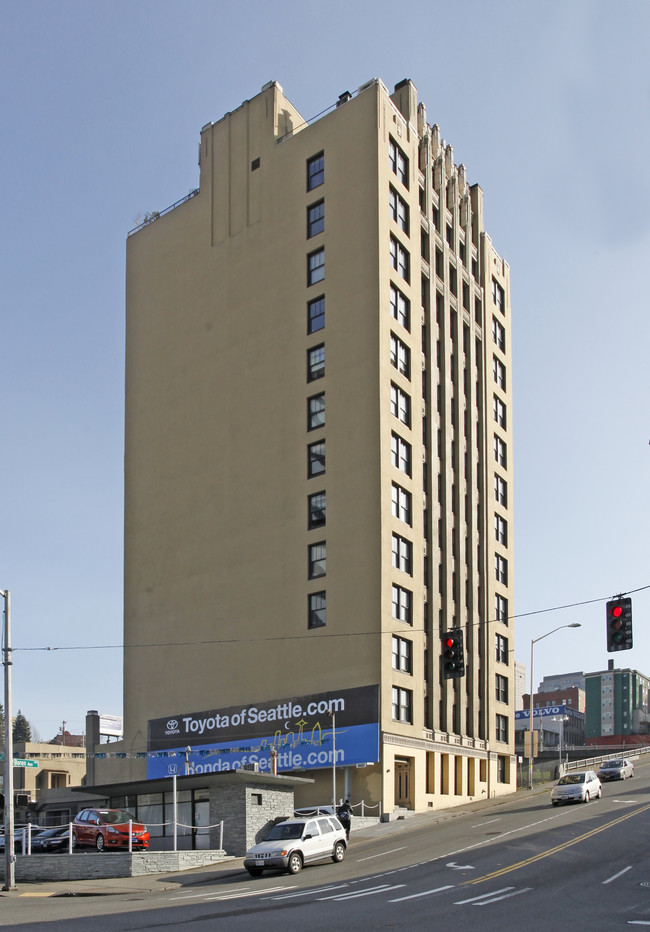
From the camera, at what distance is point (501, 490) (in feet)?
259

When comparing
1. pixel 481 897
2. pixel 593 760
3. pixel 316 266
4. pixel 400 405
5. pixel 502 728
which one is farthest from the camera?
pixel 593 760

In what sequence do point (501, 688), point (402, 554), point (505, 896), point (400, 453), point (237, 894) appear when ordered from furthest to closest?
point (501, 688) < point (400, 453) < point (402, 554) < point (237, 894) < point (505, 896)

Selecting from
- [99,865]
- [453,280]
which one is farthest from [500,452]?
[99,865]

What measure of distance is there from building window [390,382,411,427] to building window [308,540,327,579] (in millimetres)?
9012

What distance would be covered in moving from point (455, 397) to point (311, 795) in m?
29.7

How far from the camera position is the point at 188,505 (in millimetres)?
69500

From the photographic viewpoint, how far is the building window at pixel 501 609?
74312mm

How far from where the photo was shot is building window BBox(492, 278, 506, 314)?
275 feet

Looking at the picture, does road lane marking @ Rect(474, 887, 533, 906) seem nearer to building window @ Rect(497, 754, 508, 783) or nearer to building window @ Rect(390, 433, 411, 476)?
building window @ Rect(390, 433, 411, 476)

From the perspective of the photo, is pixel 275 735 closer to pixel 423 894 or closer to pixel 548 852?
pixel 548 852

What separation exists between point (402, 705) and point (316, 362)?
836 inches

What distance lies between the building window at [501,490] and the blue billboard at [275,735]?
2719cm

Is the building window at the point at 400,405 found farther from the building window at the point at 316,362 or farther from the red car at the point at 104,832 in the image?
the red car at the point at 104,832

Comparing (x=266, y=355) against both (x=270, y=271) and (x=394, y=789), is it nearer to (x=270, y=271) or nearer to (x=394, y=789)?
(x=270, y=271)
